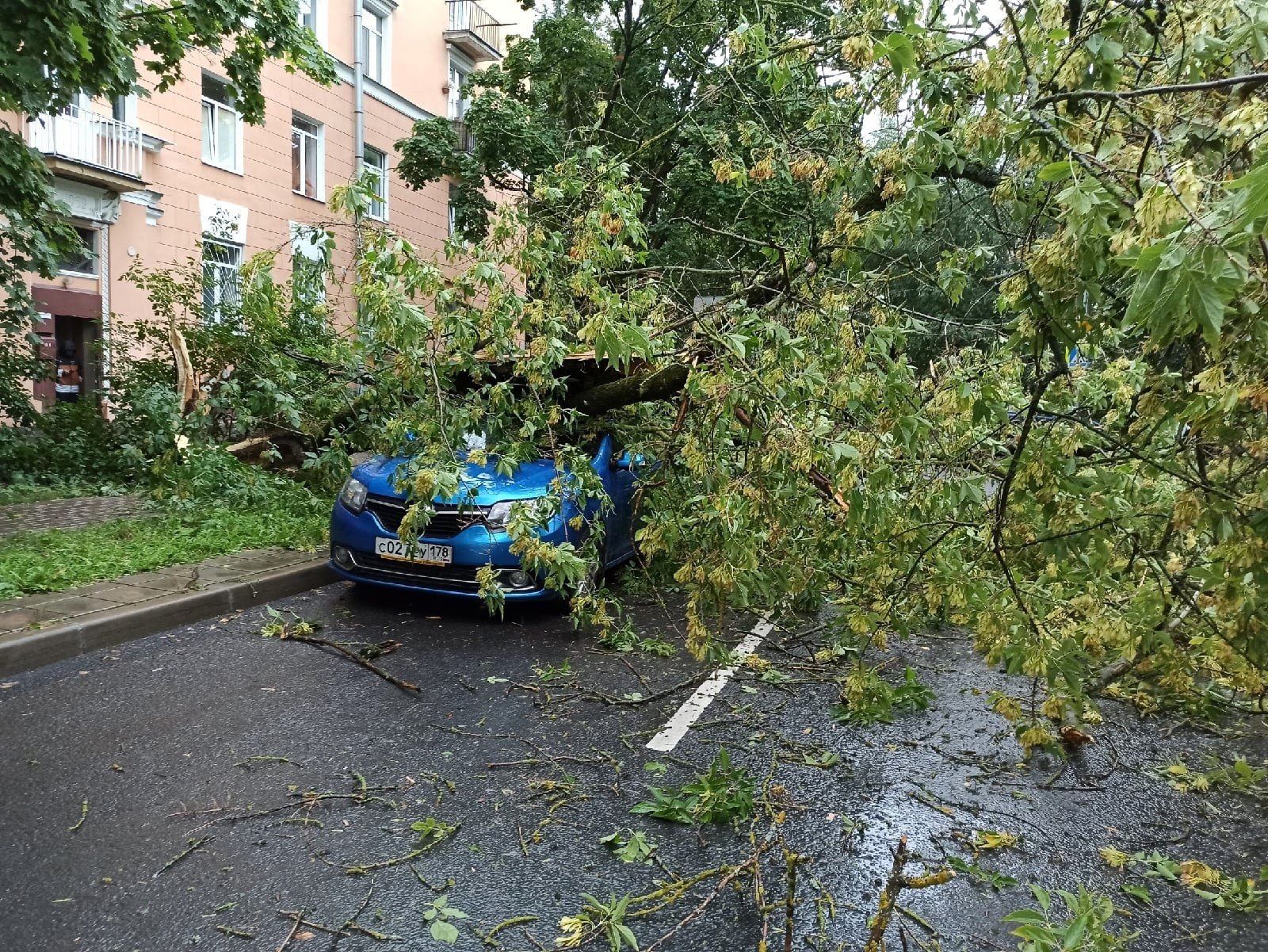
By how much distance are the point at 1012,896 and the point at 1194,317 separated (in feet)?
6.94

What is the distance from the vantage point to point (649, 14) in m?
13.8

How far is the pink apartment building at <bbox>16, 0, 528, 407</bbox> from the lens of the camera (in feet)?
47.1

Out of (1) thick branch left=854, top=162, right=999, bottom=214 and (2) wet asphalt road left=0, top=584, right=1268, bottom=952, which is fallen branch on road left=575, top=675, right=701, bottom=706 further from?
(1) thick branch left=854, top=162, right=999, bottom=214

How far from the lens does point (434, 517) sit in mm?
5715

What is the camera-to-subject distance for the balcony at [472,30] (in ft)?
78.6

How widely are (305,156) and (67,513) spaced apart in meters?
14.0

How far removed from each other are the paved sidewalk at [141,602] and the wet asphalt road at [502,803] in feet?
0.54

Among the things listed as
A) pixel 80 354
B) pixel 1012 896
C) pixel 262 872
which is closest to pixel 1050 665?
pixel 1012 896

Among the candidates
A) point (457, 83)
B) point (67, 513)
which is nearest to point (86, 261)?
point (67, 513)

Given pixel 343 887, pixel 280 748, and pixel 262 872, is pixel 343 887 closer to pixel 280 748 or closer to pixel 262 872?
pixel 262 872

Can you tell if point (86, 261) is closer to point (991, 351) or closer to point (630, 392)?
point (630, 392)

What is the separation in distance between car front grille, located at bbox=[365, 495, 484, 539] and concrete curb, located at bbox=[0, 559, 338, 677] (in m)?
1.05

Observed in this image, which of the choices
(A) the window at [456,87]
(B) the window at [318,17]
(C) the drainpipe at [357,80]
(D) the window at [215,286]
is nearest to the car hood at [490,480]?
(D) the window at [215,286]

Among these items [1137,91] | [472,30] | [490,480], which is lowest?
[490,480]
